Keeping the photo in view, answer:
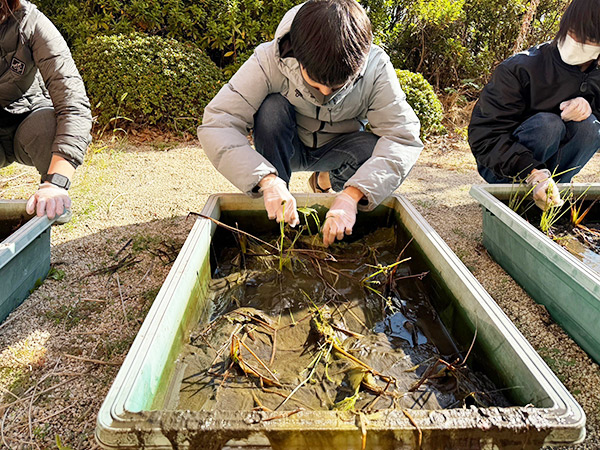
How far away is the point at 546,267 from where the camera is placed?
168 cm

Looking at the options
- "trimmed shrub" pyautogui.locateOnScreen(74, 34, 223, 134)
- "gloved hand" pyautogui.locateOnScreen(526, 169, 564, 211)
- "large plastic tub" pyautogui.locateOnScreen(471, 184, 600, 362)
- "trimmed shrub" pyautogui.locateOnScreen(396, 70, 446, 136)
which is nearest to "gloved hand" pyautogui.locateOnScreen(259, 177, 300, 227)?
"large plastic tub" pyautogui.locateOnScreen(471, 184, 600, 362)

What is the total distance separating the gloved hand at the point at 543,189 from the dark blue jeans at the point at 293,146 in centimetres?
74

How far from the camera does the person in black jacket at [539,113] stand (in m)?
2.06

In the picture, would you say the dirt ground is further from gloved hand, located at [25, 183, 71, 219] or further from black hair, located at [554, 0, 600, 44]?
black hair, located at [554, 0, 600, 44]

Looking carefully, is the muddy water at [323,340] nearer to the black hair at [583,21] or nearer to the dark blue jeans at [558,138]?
the dark blue jeans at [558,138]

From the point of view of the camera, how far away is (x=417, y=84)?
4094 millimetres

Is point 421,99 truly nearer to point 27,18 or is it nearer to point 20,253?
point 27,18

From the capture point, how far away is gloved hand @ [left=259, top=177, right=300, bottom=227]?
5.26ft

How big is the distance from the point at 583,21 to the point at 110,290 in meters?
2.29

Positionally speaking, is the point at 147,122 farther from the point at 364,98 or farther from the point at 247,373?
the point at 247,373

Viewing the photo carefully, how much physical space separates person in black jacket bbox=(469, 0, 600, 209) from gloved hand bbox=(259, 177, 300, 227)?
1.13 meters

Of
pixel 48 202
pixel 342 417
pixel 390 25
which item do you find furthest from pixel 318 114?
pixel 390 25

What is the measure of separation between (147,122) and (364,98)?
272 centimetres

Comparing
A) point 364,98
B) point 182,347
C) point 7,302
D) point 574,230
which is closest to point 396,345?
point 182,347
